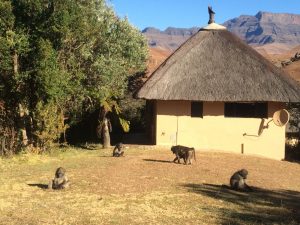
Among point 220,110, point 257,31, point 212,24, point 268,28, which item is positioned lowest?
point 220,110

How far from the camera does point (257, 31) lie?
149500mm

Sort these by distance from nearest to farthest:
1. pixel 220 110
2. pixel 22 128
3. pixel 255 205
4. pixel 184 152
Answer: pixel 255 205 → pixel 184 152 → pixel 22 128 → pixel 220 110

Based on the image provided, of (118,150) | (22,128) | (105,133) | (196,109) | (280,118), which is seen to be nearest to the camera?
(118,150)

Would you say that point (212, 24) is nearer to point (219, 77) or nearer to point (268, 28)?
point (219, 77)

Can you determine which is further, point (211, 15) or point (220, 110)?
point (211, 15)

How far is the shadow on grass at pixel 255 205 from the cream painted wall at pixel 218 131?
7.68 m

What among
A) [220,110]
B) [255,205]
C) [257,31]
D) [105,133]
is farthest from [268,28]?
[255,205]

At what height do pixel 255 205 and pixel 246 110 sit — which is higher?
pixel 246 110

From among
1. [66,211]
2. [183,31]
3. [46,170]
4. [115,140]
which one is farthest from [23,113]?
[183,31]

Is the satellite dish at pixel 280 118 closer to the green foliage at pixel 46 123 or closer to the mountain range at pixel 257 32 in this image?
the green foliage at pixel 46 123

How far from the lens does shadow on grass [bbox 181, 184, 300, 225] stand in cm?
959

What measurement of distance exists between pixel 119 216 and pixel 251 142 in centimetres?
1208

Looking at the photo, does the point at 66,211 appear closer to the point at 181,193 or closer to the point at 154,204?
the point at 154,204

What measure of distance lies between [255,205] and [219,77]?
10.5 m
